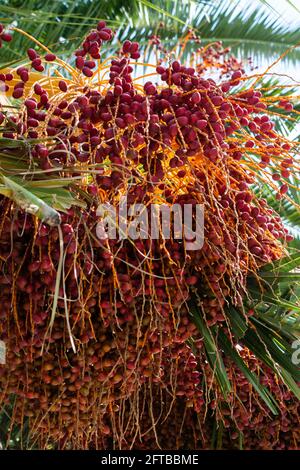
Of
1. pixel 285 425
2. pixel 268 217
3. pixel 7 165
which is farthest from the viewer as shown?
pixel 285 425

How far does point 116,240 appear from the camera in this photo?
5.17 ft

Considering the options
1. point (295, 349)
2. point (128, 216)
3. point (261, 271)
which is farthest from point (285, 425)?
point (128, 216)

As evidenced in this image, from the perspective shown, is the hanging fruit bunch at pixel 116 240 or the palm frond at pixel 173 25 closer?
the hanging fruit bunch at pixel 116 240

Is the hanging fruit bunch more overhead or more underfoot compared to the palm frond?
more overhead

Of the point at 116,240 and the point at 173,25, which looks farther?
the point at 173,25

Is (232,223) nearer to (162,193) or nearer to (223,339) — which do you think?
(162,193)

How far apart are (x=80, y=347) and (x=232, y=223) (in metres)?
0.41

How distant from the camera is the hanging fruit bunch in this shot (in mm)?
1497

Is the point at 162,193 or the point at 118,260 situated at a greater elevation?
the point at 162,193

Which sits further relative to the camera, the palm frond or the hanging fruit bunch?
the palm frond

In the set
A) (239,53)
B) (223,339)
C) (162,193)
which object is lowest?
(239,53)

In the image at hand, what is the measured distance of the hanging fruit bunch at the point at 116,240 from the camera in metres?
1.50

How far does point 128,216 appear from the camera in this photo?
1.56 meters

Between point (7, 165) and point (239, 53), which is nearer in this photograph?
point (7, 165)
